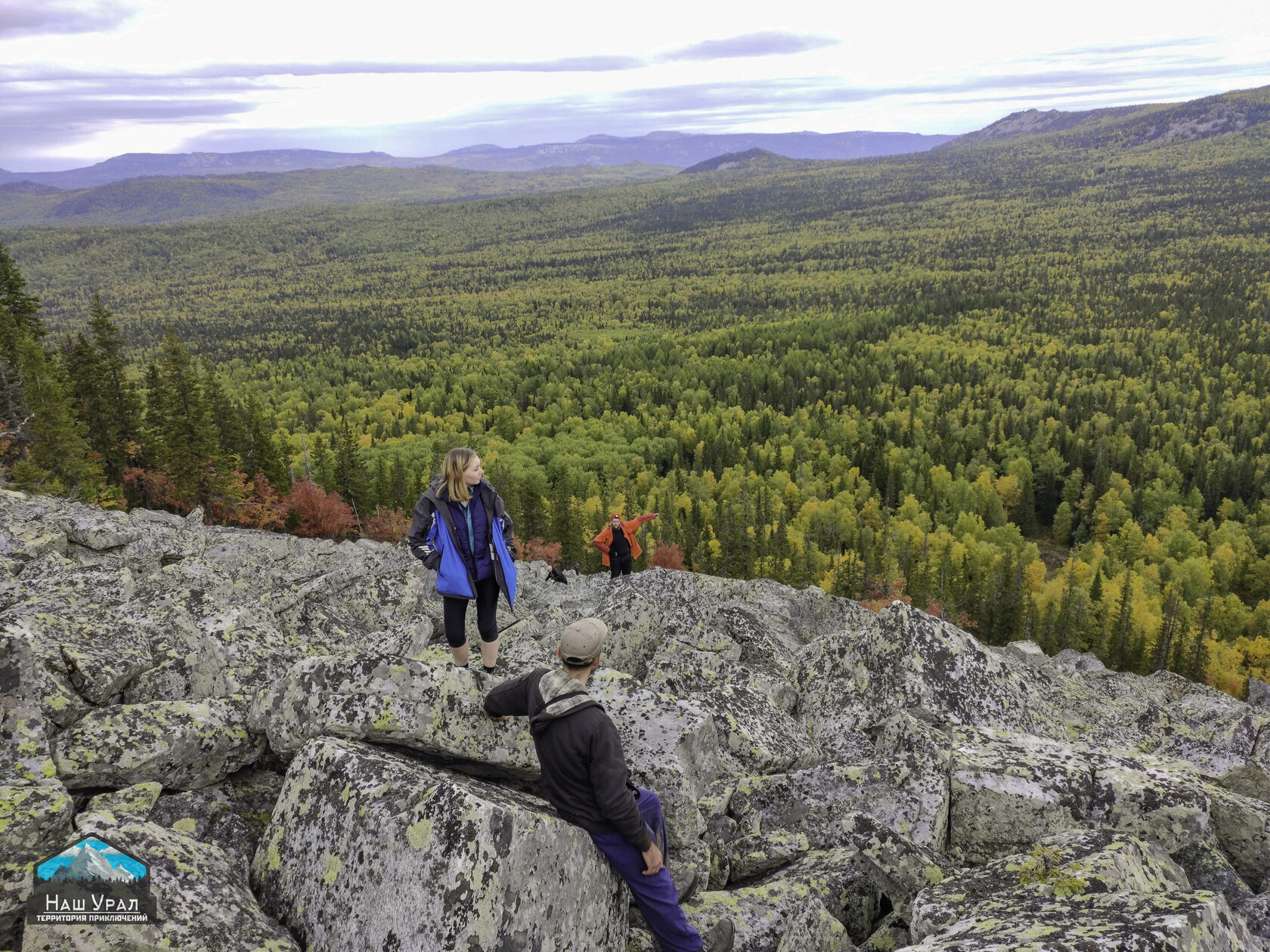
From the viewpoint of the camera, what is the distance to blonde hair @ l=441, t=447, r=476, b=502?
10.5m

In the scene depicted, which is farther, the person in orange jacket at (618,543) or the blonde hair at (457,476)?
the person in orange jacket at (618,543)

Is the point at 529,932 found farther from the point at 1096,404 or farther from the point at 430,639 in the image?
the point at 1096,404

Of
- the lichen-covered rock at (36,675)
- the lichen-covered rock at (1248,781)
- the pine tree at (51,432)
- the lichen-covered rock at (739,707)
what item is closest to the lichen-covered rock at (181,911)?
the lichen-covered rock at (36,675)

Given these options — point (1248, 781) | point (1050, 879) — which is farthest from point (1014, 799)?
point (1248, 781)

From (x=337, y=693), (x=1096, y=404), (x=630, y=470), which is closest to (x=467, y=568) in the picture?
(x=337, y=693)

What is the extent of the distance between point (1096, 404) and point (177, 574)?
162m

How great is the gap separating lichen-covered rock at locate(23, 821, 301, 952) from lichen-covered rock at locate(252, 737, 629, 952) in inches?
15.9

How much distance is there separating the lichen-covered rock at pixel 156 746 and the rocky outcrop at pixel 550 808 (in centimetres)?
3

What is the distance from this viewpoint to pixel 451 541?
10.7m

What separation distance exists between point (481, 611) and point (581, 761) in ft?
14.1

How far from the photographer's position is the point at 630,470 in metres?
115

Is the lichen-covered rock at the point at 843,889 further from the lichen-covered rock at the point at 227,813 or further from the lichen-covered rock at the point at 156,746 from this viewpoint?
the lichen-covered rock at the point at 156,746

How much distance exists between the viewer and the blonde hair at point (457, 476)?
10461 millimetres

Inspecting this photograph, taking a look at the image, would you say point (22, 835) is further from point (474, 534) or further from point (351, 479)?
point (351, 479)
